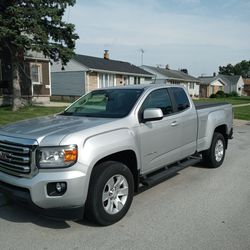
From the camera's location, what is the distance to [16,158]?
386 cm

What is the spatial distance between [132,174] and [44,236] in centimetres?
146

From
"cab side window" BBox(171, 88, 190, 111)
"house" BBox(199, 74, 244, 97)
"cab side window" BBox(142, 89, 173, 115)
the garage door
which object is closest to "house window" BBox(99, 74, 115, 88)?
the garage door

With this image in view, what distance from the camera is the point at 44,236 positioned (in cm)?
381

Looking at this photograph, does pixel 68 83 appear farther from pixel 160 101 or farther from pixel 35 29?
pixel 160 101

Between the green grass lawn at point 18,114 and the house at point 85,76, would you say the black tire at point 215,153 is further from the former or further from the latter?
the house at point 85,76

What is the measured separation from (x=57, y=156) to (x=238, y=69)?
141 meters

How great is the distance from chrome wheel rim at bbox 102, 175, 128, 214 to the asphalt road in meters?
0.22

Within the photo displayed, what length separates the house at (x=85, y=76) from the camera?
3169cm

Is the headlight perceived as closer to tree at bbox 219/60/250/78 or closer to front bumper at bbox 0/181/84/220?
front bumper at bbox 0/181/84/220

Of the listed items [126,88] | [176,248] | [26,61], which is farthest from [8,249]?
[26,61]

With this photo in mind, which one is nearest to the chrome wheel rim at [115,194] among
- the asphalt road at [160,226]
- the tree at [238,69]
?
the asphalt road at [160,226]

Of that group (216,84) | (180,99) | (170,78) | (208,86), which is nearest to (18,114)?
(180,99)

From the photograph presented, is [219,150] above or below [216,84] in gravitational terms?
below

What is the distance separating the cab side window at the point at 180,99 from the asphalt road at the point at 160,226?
4.79ft
